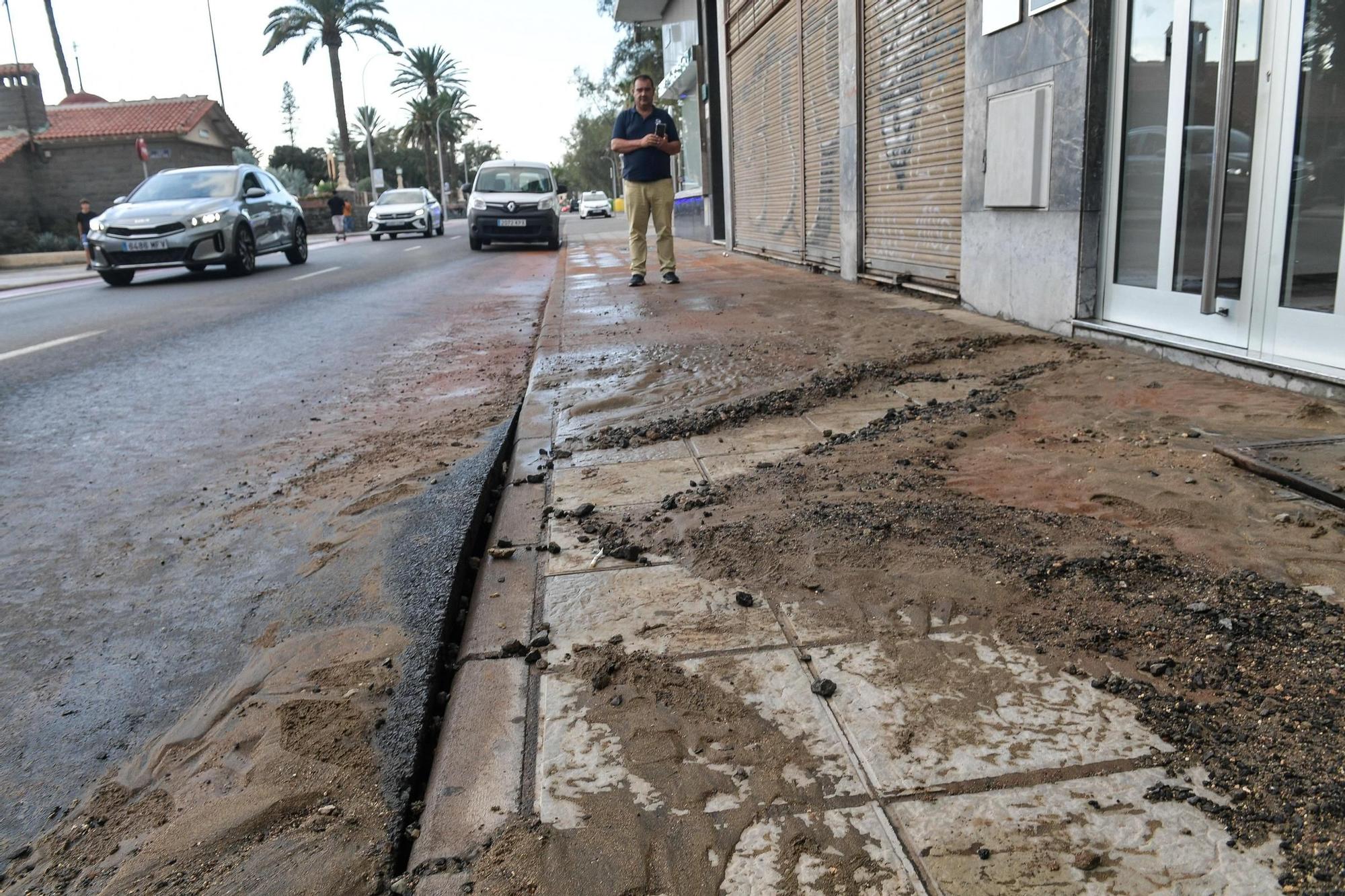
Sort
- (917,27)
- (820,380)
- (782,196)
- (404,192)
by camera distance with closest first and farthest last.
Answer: (820,380) → (917,27) → (782,196) → (404,192)

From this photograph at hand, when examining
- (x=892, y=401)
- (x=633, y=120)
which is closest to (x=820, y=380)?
(x=892, y=401)

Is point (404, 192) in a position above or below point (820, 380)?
above

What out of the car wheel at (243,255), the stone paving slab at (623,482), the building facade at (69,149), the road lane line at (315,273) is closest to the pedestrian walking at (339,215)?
the building facade at (69,149)

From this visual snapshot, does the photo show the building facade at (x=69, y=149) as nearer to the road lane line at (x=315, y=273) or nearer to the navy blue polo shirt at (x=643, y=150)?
the road lane line at (x=315, y=273)

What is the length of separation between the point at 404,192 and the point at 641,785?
32247 millimetres

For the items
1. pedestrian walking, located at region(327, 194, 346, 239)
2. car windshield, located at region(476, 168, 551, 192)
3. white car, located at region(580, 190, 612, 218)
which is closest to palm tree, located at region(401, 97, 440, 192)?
white car, located at region(580, 190, 612, 218)

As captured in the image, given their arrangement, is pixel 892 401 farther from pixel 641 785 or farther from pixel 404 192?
pixel 404 192

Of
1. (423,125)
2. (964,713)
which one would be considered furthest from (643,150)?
(423,125)

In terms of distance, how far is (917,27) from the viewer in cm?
832

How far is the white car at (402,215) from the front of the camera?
30.2m

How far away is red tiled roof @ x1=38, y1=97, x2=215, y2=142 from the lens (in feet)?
130

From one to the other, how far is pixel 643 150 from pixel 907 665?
349 inches

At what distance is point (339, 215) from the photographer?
36.4 meters

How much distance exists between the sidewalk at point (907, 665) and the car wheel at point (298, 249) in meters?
15.2
